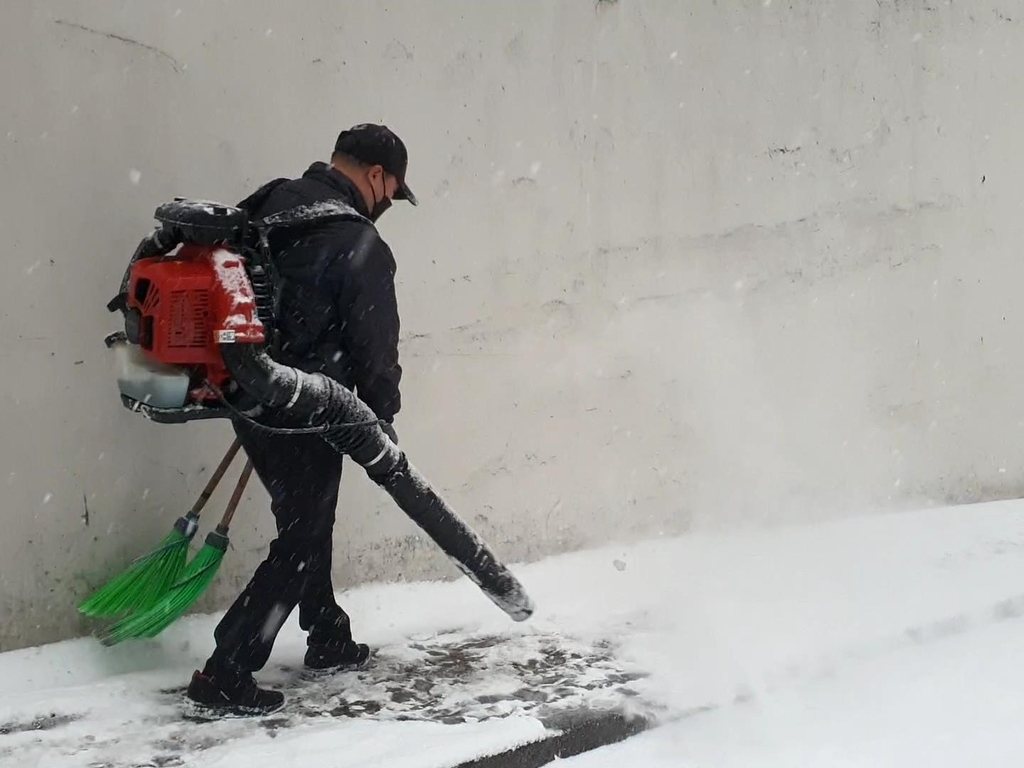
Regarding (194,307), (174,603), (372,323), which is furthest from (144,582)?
(372,323)

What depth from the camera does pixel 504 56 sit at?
202 inches

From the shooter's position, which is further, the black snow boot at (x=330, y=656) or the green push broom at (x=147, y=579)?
the black snow boot at (x=330, y=656)

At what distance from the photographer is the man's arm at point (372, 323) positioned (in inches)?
147

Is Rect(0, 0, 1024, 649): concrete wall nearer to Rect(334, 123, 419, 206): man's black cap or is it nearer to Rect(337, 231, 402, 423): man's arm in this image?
Rect(334, 123, 419, 206): man's black cap

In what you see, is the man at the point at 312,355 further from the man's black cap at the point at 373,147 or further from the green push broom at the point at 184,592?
the green push broom at the point at 184,592

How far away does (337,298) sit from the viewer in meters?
3.78

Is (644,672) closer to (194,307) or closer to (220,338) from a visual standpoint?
(220,338)

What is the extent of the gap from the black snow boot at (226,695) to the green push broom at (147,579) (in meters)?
0.37

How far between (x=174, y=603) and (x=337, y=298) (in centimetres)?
119

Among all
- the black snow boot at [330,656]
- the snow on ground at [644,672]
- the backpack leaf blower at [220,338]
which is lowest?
the snow on ground at [644,672]

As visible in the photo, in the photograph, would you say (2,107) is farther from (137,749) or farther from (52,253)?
(137,749)

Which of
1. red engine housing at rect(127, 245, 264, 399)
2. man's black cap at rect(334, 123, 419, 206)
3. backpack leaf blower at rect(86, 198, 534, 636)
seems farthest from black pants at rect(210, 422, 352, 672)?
man's black cap at rect(334, 123, 419, 206)

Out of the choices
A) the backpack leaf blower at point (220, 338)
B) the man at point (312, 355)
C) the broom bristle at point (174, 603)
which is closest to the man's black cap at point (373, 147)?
the man at point (312, 355)

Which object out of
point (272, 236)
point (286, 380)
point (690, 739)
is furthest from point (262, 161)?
point (690, 739)
